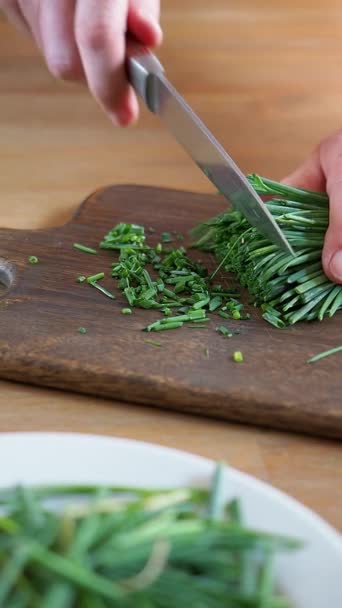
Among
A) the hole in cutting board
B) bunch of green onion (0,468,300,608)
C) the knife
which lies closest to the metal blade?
the knife

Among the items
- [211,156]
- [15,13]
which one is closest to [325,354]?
[211,156]

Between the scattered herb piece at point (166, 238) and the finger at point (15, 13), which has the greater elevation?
the finger at point (15, 13)

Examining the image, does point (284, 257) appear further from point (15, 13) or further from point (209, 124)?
point (209, 124)

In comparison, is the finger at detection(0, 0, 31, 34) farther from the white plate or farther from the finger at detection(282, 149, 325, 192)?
the white plate

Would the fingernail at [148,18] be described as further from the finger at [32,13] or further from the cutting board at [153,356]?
the cutting board at [153,356]

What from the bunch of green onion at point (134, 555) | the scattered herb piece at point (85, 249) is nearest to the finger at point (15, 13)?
the scattered herb piece at point (85, 249)

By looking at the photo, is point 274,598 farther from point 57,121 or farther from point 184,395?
point 57,121
